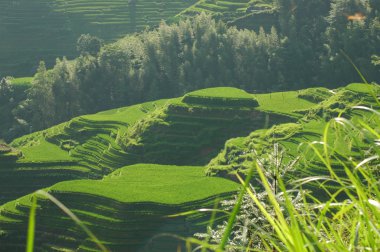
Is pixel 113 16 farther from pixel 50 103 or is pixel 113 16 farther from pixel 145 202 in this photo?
pixel 145 202

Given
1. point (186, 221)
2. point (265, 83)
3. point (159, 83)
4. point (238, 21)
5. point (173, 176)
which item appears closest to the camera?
point (186, 221)

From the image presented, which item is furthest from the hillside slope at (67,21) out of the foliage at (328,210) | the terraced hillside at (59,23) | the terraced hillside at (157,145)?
the foliage at (328,210)

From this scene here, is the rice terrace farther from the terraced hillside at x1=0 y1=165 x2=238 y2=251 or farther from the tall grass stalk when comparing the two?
the tall grass stalk

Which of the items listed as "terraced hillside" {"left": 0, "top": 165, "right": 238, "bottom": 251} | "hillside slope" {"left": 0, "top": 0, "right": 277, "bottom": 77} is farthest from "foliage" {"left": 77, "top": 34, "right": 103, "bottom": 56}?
"terraced hillside" {"left": 0, "top": 165, "right": 238, "bottom": 251}

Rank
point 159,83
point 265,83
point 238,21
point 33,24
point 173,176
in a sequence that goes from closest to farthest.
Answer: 1. point 173,176
2. point 265,83
3. point 159,83
4. point 238,21
5. point 33,24

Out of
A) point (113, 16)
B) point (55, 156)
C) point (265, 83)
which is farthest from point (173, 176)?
point (113, 16)

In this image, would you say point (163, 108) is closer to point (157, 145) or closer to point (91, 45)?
point (157, 145)

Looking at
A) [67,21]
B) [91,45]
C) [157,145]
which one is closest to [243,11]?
[91,45]
